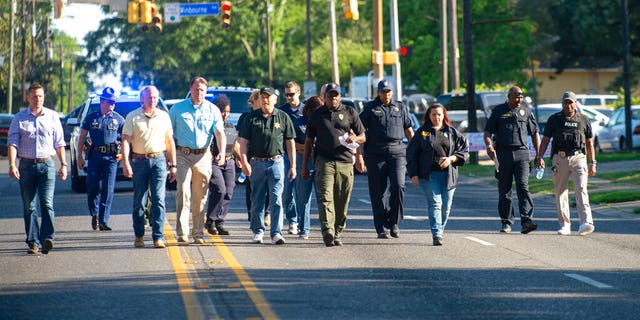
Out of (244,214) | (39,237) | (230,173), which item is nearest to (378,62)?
(244,214)

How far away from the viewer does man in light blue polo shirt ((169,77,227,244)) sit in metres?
15.5

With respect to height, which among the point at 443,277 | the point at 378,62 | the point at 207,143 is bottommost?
the point at 443,277

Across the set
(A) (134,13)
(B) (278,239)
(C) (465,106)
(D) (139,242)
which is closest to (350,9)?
(C) (465,106)

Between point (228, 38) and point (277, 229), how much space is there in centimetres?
6744

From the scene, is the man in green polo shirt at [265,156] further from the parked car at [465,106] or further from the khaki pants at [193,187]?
the parked car at [465,106]

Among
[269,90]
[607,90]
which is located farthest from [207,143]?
[607,90]

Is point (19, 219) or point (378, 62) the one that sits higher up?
point (378, 62)

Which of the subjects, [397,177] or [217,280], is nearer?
[217,280]

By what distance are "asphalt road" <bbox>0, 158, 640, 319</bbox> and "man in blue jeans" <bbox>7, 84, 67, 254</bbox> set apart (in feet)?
1.14

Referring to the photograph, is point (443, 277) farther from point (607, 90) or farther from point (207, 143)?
point (607, 90)

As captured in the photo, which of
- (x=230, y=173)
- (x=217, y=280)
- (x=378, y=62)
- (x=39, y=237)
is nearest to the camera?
(x=217, y=280)

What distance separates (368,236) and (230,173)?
216cm

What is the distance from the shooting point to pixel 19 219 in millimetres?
20203

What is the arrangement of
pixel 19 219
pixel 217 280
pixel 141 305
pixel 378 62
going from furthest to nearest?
pixel 378 62
pixel 19 219
pixel 217 280
pixel 141 305
